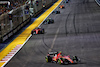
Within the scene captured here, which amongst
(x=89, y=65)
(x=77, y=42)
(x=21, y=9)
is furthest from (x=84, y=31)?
(x=89, y=65)

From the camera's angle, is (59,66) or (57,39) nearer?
(59,66)

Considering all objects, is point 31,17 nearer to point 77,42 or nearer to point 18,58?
point 77,42

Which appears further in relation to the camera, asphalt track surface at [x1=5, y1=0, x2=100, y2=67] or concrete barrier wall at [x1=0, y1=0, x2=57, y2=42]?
concrete barrier wall at [x1=0, y1=0, x2=57, y2=42]

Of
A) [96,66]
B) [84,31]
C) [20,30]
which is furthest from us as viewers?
[20,30]

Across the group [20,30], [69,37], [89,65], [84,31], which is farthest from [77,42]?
[20,30]

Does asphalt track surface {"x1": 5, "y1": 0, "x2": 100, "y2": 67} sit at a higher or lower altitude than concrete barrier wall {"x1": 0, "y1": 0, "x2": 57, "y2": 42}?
lower

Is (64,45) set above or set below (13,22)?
below

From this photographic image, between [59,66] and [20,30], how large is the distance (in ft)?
71.2

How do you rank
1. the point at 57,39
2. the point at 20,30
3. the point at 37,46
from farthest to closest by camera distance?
the point at 20,30, the point at 57,39, the point at 37,46

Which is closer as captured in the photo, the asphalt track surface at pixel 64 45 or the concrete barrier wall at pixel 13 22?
the asphalt track surface at pixel 64 45

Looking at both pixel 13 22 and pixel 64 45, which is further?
pixel 13 22

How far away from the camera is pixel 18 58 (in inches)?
1032

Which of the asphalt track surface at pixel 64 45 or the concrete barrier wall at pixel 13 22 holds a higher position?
the concrete barrier wall at pixel 13 22

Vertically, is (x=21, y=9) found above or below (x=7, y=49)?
above
